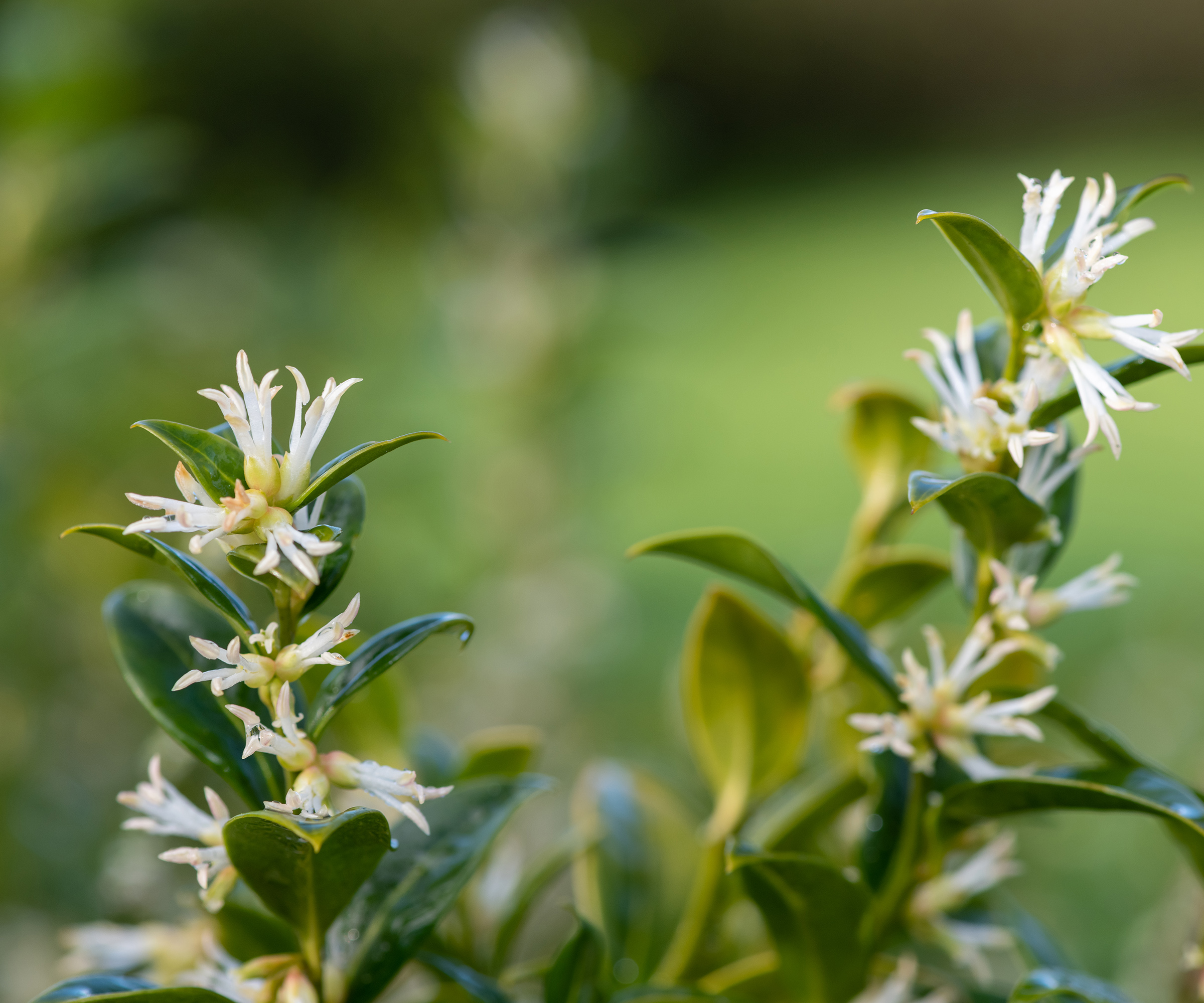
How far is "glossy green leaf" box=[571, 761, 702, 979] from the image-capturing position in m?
0.42

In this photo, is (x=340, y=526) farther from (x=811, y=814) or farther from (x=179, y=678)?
(x=811, y=814)

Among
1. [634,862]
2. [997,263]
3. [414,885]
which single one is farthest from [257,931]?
[997,263]

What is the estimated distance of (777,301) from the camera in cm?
441

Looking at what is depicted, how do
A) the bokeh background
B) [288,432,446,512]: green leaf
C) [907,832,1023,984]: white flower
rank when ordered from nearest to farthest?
[288,432,446,512]: green leaf
[907,832,1023,984]: white flower
the bokeh background

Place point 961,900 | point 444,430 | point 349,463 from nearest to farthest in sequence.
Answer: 1. point 349,463
2. point 961,900
3. point 444,430

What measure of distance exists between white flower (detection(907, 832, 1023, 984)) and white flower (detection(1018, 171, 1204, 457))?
0.15 metres

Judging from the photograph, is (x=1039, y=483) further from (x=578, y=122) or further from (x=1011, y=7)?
(x=1011, y=7)

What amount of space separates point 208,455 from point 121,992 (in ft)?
0.42

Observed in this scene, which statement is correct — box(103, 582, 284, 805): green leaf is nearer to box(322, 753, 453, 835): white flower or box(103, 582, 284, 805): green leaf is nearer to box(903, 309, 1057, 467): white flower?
box(322, 753, 453, 835): white flower

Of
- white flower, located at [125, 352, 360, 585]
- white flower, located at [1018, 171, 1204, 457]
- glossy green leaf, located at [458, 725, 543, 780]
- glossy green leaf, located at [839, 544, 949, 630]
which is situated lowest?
glossy green leaf, located at [458, 725, 543, 780]

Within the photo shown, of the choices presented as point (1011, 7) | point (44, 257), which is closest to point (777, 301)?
point (1011, 7)

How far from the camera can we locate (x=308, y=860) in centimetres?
28

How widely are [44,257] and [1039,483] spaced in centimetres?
110

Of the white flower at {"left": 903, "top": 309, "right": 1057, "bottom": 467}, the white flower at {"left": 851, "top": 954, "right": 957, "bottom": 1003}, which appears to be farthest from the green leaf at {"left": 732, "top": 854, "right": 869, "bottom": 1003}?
the white flower at {"left": 903, "top": 309, "right": 1057, "bottom": 467}
